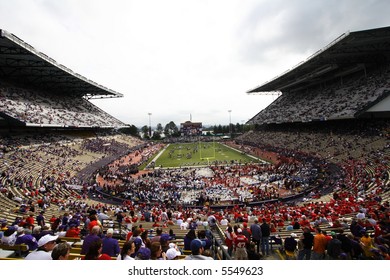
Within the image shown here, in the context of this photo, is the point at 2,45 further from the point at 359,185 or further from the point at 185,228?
the point at 359,185

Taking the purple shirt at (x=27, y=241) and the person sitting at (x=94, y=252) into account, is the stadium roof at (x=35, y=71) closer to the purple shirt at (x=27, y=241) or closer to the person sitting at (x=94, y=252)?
the purple shirt at (x=27, y=241)

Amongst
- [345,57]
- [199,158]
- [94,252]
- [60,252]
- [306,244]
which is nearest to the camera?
[60,252]

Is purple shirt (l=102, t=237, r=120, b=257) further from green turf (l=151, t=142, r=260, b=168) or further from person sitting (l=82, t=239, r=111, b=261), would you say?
green turf (l=151, t=142, r=260, b=168)

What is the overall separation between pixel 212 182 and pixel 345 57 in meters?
30.6

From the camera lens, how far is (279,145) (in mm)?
46375

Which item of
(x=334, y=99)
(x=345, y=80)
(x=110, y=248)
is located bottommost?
(x=110, y=248)

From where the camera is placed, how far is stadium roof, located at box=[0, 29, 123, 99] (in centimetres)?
2902

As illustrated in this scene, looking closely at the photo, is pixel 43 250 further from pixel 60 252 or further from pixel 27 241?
pixel 27 241

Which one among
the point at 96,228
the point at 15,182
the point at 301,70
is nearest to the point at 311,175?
the point at 96,228

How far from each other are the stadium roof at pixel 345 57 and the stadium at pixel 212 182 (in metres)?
0.22

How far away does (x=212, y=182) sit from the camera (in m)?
25.7

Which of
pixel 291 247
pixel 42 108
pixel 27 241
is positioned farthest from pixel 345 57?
pixel 42 108

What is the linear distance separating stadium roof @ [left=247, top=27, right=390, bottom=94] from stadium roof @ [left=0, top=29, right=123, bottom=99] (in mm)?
39373

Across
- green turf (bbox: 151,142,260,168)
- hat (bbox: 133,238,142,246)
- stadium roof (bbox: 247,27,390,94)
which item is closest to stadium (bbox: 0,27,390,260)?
hat (bbox: 133,238,142,246)
